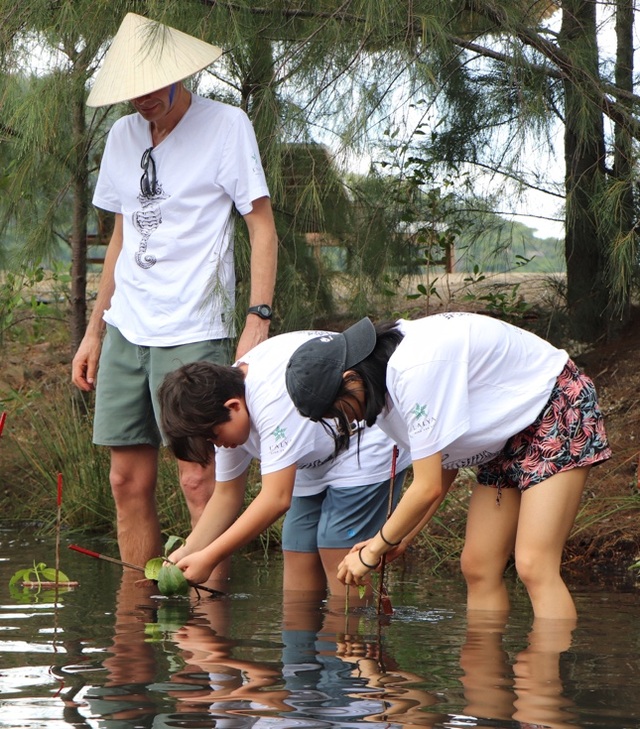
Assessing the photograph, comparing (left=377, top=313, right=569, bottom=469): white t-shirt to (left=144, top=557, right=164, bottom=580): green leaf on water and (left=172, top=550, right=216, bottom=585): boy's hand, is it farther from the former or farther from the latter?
(left=144, top=557, right=164, bottom=580): green leaf on water

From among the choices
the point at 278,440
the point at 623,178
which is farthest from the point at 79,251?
the point at 278,440

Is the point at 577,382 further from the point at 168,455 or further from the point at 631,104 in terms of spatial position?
the point at 168,455

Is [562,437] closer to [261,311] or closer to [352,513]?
[352,513]

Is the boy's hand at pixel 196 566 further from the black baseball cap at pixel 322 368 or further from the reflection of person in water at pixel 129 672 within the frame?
the black baseball cap at pixel 322 368

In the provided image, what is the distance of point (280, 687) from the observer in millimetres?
2977

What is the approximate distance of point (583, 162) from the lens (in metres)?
5.71

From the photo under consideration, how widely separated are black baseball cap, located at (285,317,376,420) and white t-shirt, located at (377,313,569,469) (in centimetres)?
10

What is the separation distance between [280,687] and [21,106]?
3.24 m

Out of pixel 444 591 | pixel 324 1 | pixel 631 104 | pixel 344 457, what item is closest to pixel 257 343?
pixel 344 457

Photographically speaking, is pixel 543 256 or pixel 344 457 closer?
pixel 344 457

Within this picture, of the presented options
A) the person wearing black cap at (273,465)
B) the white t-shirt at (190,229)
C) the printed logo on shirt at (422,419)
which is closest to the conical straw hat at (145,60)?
the white t-shirt at (190,229)

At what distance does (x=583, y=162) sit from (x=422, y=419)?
10.1 feet

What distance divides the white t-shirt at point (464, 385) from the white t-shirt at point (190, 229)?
108 cm

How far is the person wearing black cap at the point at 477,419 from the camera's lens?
3.03m
